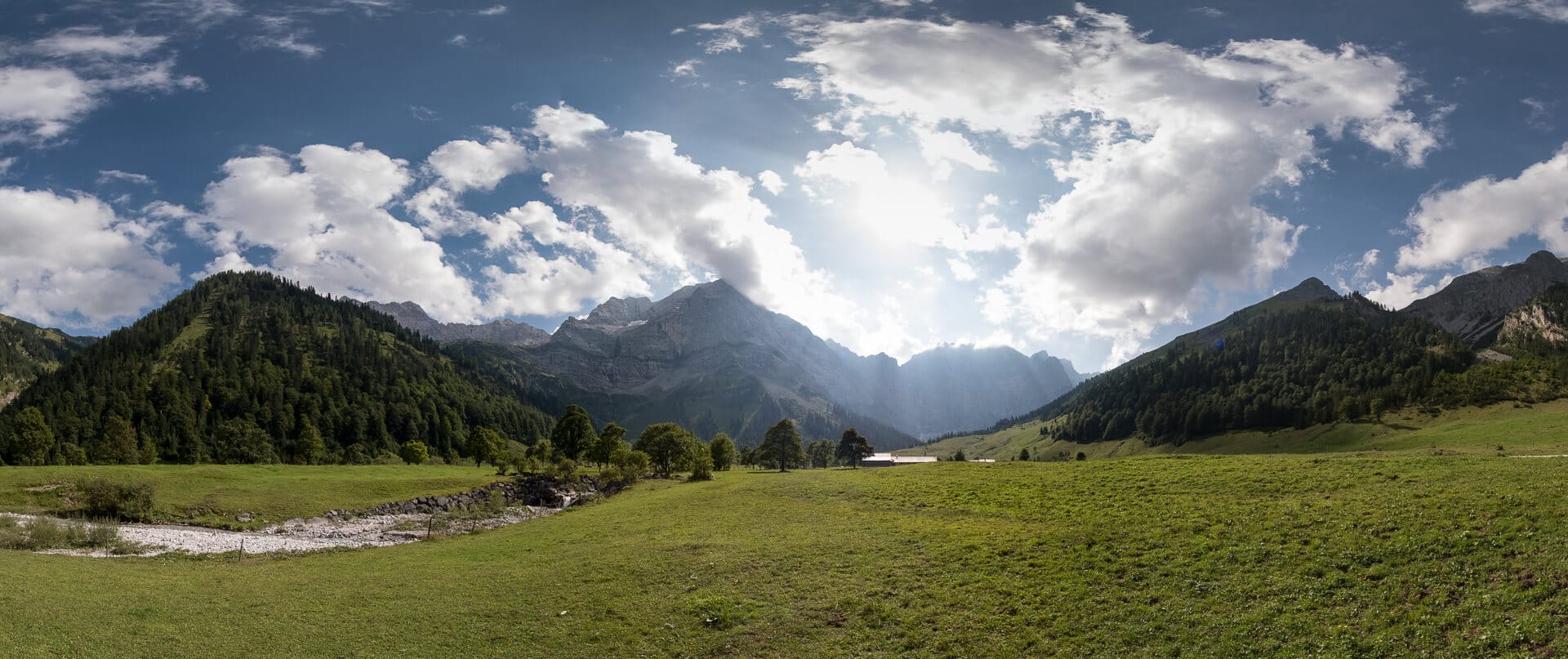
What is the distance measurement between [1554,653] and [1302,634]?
545cm

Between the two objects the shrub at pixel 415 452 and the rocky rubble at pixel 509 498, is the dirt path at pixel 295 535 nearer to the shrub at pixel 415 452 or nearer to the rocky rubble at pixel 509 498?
the rocky rubble at pixel 509 498

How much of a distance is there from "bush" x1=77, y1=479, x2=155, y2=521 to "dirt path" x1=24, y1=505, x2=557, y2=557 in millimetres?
3992

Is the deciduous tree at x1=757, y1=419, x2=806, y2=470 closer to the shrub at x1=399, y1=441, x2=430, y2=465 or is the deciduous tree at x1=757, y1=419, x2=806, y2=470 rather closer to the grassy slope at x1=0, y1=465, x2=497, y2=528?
the grassy slope at x1=0, y1=465, x2=497, y2=528

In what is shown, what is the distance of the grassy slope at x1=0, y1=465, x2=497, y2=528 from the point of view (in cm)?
6619

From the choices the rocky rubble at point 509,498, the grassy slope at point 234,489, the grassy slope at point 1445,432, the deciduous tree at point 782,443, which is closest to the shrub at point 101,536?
the grassy slope at point 234,489

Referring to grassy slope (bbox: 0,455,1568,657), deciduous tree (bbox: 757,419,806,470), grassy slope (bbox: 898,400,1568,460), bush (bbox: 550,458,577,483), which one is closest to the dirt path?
grassy slope (bbox: 0,455,1568,657)

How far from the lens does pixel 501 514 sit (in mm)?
80000

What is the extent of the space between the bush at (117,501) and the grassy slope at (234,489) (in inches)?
62.2

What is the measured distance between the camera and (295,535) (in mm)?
62719

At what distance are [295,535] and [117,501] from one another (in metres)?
18.3

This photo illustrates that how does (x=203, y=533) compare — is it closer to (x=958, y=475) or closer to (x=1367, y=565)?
(x=958, y=475)

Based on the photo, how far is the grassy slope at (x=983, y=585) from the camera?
21922mm

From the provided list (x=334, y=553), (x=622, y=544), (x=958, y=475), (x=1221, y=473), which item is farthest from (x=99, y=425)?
(x=1221, y=473)

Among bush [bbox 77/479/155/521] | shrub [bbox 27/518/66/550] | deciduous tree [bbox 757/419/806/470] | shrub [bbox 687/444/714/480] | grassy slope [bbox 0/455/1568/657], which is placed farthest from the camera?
deciduous tree [bbox 757/419/806/470]
